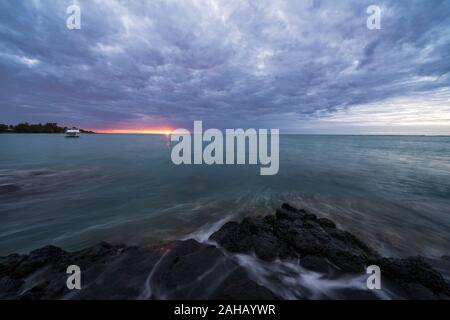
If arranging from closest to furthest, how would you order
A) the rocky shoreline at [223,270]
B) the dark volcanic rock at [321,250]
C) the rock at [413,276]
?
the rocky shoreline at [223,270] < the rock at [413,276] < the dark volcanic rock at [321,250]

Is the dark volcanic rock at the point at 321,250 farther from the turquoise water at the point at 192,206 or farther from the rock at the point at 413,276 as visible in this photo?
the turquoise water at the point at 192,206

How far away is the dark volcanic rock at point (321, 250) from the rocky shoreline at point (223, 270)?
2 cm

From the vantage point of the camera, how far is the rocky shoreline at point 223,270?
4574 mm

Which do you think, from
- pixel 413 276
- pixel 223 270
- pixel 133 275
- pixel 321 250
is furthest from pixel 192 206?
pixel 413 276

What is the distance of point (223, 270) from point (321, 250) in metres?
3.58

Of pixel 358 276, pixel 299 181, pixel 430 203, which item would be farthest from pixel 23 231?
pixel 430 203

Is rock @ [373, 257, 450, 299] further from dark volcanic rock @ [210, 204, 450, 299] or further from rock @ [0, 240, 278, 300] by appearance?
rock @ [0, 240, 278, 300]

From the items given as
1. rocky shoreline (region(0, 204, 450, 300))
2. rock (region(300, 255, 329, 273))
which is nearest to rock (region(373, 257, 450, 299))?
rocky shoreline (region(0, 204, 450, 300))

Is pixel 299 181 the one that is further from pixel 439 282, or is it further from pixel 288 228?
pixel 439 282

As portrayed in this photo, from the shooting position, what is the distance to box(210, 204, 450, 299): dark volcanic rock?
501 centimetres

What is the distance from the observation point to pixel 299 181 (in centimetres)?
1923

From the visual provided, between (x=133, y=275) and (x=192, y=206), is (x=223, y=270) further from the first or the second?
(x=192, y=206)

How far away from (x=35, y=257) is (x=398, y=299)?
1106cm

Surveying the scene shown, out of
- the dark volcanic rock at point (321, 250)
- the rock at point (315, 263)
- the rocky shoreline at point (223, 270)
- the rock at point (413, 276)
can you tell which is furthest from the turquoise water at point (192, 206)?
the rock at point (315, 263)
